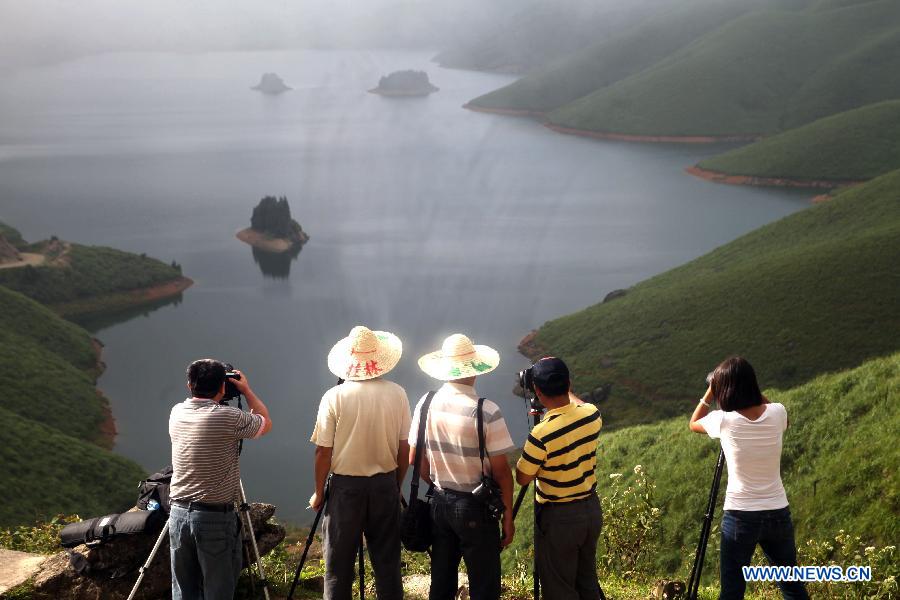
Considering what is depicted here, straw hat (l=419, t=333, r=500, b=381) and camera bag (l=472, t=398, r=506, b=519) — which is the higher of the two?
straw hat (l=419, t=333, r=500, b=381)

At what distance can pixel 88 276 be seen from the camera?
108m

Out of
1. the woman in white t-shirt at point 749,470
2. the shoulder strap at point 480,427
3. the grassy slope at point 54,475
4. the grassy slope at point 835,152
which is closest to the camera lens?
the woman in white t-shirt at point 749,470

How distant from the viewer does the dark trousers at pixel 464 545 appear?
8477mm

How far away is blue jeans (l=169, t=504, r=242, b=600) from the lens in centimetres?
848

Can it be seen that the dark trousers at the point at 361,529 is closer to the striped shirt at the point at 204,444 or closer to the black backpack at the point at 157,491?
the striped shirt at the point at 204,444

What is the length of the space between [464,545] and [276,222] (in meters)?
128

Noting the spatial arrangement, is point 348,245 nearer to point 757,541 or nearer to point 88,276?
point 88,276

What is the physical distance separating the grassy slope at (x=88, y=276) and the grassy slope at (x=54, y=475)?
50.0m

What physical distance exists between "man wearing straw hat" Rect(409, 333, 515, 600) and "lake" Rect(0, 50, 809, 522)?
4097cm

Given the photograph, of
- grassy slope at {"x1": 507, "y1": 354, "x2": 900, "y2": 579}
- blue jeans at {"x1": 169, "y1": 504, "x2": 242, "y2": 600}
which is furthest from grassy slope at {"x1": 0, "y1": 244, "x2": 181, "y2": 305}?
blue jeans at {"x1": 169, "y1": 504, "x2": 242, "y2": 600}

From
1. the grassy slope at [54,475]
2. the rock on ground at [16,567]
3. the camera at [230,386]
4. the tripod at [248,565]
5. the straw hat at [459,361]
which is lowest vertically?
the grassy slope at [54,475]

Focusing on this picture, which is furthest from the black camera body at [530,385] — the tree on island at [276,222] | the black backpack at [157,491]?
the tree on island at [276,222]

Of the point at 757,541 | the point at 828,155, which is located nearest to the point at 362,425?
the point at 757,541

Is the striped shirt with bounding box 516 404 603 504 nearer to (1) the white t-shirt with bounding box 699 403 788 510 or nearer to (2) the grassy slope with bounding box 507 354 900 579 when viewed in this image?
(1) the white t-shirt with bounding box 699 403 788 510
